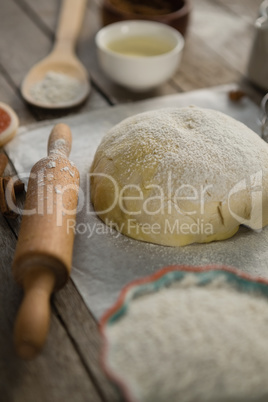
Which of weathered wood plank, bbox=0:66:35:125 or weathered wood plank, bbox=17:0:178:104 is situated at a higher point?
weathered wood plank, bbox=17:0:178:104

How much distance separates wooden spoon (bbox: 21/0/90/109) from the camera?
1365 millimetres

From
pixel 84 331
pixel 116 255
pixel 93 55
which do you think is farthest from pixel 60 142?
pixel 93 55

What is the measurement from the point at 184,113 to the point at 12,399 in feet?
2.16

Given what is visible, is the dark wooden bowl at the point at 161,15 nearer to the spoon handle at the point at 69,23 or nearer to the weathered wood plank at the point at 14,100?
the spoon handle at the point at 69,23

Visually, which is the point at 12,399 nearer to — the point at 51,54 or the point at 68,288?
the point at 68,288

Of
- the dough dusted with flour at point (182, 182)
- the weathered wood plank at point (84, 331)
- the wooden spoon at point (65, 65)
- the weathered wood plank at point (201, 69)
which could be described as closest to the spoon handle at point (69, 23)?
the wooden spoon at point (65, 65)

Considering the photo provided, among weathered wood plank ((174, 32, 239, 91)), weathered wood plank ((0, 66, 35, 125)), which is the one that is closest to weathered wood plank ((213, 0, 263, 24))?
weathered wood plank ((174, 32, 239, 91))

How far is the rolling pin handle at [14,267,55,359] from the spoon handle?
3.32 ft

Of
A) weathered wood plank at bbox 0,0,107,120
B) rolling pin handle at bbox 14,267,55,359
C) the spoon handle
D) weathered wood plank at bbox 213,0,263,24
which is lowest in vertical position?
weathered wood plank at bbox 0,0,107,120

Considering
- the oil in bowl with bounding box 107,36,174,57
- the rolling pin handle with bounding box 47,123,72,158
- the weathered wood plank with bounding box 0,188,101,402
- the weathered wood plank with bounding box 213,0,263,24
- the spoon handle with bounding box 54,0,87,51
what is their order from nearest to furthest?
the weathered wood plank with bounding box 0,188,101,402
the rolling pin handle with bounding box 47,123,72,158
the oil in bowl with bounding box 107,36,174,57
the spoon handle with bounding box 54,0,87,51
the weathered wood plank with bounding box 213,0,263,24

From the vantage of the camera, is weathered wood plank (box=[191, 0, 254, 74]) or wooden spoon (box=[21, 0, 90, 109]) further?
weathered wood plank (box=[191, 0, 254, 74])

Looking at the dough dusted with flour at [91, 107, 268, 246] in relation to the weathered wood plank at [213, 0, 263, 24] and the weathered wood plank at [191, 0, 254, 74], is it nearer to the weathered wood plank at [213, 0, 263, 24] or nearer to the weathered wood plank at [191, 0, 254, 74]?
the weathered wood plank at [191, 0, 254, 74]

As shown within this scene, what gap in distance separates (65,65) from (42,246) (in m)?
0.87

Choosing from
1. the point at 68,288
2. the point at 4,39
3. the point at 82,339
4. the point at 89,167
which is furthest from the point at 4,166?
the point at 4,39
